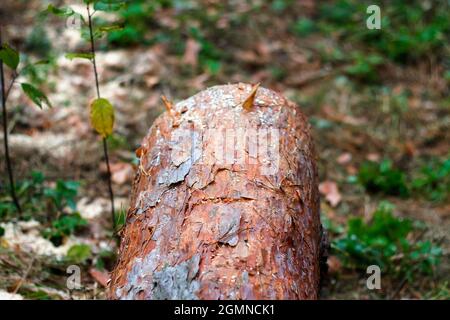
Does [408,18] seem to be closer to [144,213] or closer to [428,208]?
[428,208]

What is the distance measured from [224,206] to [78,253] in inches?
45.7

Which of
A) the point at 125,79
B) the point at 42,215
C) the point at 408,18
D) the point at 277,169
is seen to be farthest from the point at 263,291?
the point at 408,18

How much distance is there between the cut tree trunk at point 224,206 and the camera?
1.77 metres

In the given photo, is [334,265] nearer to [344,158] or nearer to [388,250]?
[388,250]

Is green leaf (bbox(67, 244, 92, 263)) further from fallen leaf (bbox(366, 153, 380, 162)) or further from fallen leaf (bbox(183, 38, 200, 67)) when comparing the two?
fallen leaf (bbox(183, 38, 200, 67))

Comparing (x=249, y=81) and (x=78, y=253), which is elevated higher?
(x=249, y=81)

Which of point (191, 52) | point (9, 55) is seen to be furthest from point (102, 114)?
point (191, 52)

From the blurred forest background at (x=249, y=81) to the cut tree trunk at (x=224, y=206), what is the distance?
612mm

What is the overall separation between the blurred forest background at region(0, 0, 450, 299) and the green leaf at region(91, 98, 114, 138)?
19 centimetres

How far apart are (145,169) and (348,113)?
2.71 meters

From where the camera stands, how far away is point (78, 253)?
9.22 feet

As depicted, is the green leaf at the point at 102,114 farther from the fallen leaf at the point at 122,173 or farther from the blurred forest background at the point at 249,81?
the fallen leaf at the point at 122,173

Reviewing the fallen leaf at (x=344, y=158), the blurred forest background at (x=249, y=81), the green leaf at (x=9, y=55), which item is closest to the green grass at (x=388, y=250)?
the blurred forest background at (x=249, y=81)

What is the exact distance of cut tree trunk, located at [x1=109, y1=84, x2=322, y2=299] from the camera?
1.77 m
